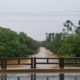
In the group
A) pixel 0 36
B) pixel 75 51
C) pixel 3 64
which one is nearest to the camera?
pixel 3 64

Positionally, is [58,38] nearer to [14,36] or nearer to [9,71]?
[14,36]

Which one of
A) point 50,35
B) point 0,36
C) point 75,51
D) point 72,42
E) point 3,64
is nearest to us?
point 3,64

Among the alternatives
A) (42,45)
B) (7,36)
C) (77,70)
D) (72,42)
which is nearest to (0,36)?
(7,36)

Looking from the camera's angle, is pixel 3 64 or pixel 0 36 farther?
pixel 0 36

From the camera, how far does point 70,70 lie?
84.2 inches

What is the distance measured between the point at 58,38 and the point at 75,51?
53.4 ft

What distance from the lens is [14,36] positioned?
32438 mm

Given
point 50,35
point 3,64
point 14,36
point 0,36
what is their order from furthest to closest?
point 50,35
point 14,36
point 0,36
point 3,64

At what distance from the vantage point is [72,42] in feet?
85.3

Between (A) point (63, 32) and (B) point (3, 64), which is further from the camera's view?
(A) point (63, 32)

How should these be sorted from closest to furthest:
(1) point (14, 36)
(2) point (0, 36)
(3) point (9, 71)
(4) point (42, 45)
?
(3) point (9, 71), (2) point (0, 36), (1) point (14, 36), (4) point (42, 45)

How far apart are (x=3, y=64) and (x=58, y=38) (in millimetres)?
33264

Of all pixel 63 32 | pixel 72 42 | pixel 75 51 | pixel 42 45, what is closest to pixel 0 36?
pixel 72 42

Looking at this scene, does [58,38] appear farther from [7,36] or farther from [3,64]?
[3,64]
